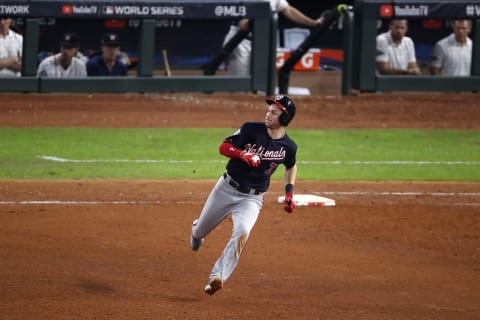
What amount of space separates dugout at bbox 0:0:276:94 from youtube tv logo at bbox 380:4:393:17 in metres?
1.99

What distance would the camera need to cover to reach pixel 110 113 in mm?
18344

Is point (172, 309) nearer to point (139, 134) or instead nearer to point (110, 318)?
point (110, 318)

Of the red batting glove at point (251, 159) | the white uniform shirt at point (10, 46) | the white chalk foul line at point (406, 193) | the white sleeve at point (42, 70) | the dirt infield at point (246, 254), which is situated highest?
the white uniform shirt at point (10, 46)

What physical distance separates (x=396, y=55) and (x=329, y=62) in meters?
3.41

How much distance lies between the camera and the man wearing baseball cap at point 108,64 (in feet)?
60.5

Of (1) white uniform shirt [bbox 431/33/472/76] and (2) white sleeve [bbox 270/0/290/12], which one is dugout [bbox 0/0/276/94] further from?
(1) white uniform shirt [bbox 431/33/472/76]

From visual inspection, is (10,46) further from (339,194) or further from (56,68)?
(339,194)

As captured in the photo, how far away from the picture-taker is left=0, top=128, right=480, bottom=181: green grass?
559 inches

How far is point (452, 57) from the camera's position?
65.8 feet

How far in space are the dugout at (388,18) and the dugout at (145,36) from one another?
1.64 m

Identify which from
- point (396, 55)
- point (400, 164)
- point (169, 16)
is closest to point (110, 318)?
point (400, 164)

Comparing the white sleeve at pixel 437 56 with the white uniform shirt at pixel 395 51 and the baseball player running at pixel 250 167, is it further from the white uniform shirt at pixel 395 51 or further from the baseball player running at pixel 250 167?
the baseball player running at pixel 250 167

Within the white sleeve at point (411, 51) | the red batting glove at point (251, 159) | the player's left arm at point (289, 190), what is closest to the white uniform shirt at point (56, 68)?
the white sleeve at point (411, 51)

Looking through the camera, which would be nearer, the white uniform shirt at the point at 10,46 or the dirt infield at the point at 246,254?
the dirt infield at the point at 246,254
